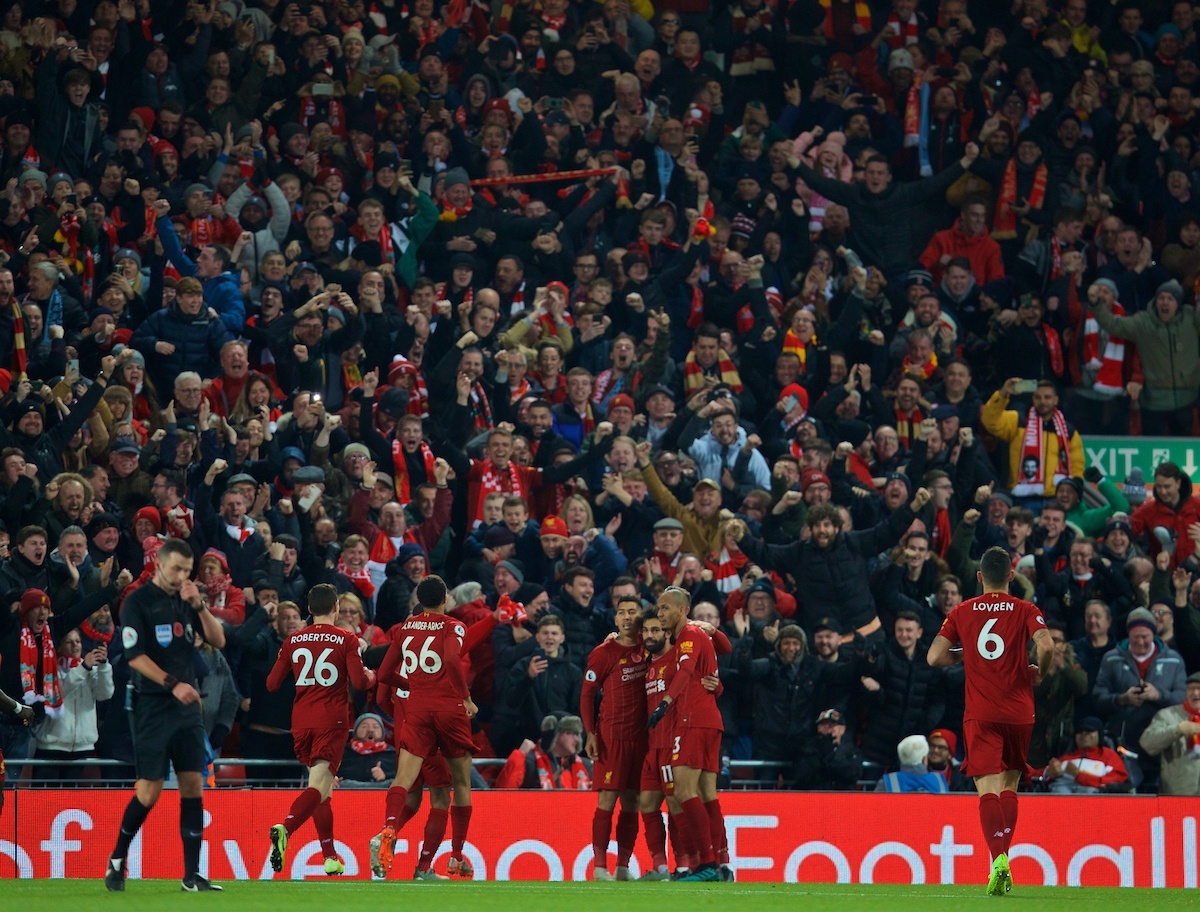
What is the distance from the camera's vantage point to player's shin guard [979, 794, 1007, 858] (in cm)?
1192

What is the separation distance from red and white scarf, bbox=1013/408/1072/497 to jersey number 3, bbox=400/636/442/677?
9206 millimetres

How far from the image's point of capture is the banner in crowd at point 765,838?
49.9 feet

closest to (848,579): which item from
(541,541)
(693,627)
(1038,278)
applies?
(541,541)

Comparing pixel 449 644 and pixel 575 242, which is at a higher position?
pixel 575 242

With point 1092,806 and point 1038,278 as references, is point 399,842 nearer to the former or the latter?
point 1092,806

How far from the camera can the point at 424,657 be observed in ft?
44.0

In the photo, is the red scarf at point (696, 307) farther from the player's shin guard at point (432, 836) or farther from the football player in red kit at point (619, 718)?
the player's shin guard at point (432, 836)

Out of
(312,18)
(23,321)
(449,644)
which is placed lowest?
(449,644)

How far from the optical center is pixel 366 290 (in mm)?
18969

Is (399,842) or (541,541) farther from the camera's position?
(541,541)

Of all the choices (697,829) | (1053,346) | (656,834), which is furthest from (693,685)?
(1053,346)

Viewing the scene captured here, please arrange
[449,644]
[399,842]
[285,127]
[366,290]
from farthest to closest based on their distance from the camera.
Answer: [285,127] → [366,290] → [399,842] → [449,644]

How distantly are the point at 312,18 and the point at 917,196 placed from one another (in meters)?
7.24

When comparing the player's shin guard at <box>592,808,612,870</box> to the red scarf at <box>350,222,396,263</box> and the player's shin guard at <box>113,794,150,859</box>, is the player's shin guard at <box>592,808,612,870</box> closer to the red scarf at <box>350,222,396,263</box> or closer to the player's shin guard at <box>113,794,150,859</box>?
the player's shin guard at <box>113,794,150,859</box>
